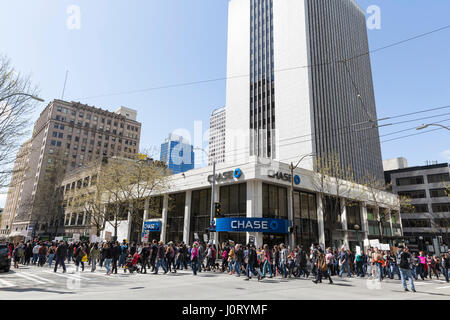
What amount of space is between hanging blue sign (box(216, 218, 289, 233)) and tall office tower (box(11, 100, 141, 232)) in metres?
71.0

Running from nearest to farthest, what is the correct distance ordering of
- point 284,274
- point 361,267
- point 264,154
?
1. point 284,274
2. point 361,267
3. point 264,154

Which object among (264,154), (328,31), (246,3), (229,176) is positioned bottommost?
(229,176)

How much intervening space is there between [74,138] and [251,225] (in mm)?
81297

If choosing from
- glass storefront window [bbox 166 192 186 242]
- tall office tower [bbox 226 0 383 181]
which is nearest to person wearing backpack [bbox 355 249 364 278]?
glass storefront window [bbox 166 192 186 242]

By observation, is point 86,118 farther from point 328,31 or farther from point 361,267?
point 361,267

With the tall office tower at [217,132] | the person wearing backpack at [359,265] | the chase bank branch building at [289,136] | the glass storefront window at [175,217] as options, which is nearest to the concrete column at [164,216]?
the chase bank branch building at [289,136]

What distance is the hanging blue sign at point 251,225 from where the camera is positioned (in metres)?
26.7

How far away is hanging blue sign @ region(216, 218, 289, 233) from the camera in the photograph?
87.6 ft

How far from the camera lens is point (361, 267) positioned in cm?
1780

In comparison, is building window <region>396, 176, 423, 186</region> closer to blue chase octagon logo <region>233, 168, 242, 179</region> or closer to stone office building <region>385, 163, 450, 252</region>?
stone office building <region>385, 163, 450, 252</region>

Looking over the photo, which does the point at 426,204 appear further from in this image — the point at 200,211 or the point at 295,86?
the point at 200,211

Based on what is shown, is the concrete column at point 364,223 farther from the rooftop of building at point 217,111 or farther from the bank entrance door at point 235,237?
the rooftop of building at point 217,111
